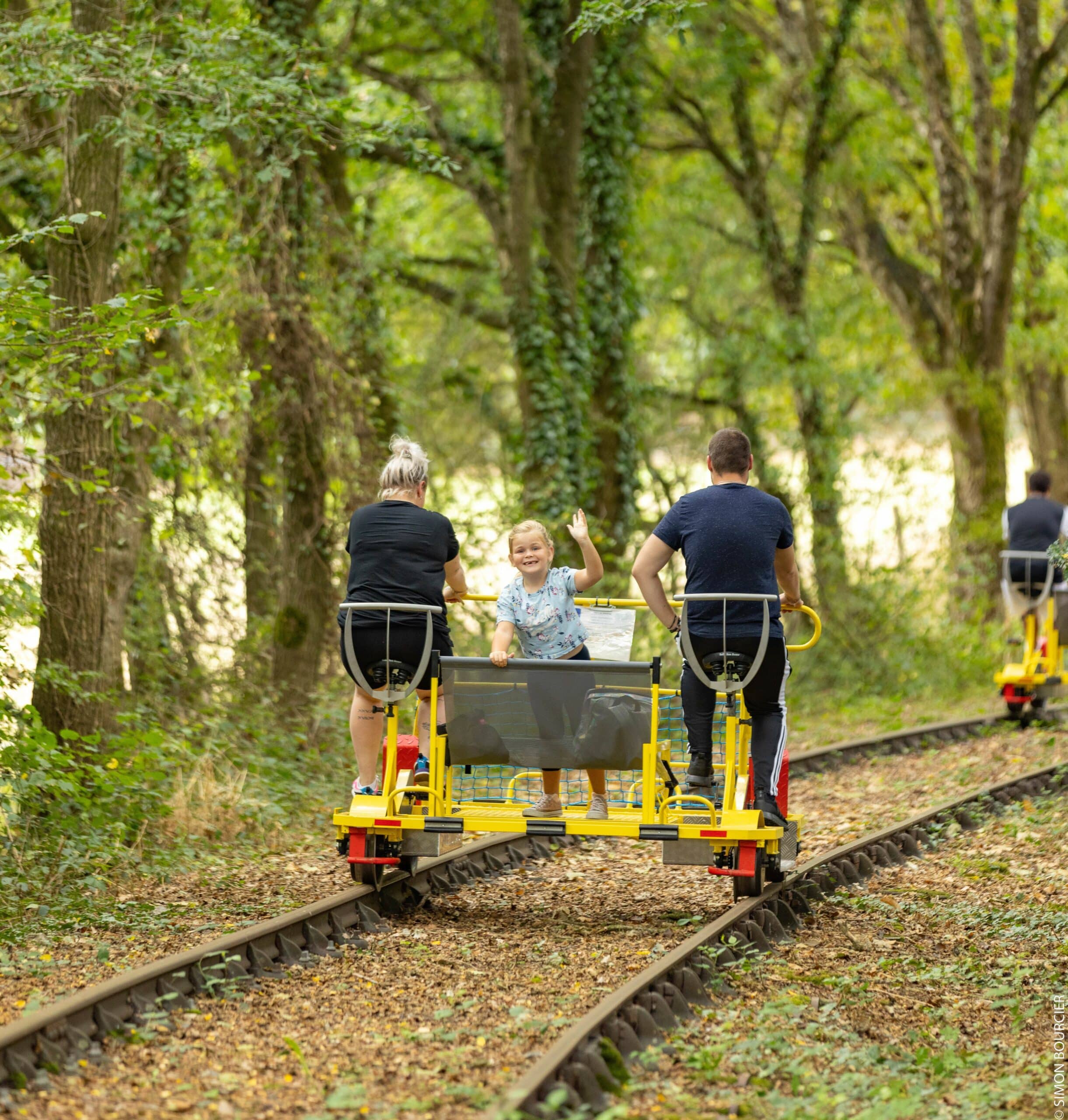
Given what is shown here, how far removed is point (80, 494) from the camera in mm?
9406

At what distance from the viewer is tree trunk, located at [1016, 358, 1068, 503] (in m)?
27.3

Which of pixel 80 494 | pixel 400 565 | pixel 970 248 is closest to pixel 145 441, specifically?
pixel 80 494

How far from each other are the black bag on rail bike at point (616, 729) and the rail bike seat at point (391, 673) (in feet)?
2.95

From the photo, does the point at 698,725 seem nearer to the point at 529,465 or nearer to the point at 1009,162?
the point at 529,465

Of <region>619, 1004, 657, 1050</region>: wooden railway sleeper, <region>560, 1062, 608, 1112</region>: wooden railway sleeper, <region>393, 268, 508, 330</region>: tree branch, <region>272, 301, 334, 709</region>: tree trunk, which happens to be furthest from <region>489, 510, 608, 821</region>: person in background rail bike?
<region>393, 268, 508, 330</region>: tree branch

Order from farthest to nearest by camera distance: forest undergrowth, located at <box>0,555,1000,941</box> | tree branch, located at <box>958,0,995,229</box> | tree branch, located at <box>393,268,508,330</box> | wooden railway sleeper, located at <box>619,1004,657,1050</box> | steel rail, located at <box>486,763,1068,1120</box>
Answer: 1. tree branch, located at <box>958,0,995,229</box>
2. tree branch, located at <box>393,268,508,330</box>
3. forest undergrowth, located at <box>0,555,1000,941</box>
4. wooden railway sleeper, located at <box>619,1004,657,1050</box>
5. steel rail, located at <box>486,763,1068,1120</box>

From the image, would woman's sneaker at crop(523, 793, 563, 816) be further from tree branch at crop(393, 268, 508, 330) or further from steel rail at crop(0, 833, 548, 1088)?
tree branch at crop(393, 268, 508, 330)

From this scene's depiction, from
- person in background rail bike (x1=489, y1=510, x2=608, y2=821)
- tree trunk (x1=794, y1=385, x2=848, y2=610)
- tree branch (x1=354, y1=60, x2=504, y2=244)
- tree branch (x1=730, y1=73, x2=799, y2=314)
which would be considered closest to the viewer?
person in background rail bike (x1=489, y1=510, x2=608, y2=821)

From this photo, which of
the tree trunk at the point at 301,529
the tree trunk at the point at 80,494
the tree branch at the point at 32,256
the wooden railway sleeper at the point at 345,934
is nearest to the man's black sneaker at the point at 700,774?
the wooden railway sleeper at the point at 345,934

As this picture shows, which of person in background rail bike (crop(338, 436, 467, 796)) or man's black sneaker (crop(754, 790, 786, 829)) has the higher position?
person in background rail bike (crop(338, 436, 467, 796))

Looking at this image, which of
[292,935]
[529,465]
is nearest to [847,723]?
[529,465]

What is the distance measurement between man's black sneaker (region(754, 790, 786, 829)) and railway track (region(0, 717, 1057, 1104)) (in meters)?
0.40

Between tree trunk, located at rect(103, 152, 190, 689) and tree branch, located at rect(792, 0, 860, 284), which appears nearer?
tree trunk, located at rect(103, 152, 190, 689)

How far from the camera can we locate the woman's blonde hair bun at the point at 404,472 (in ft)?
24.3
